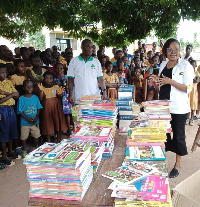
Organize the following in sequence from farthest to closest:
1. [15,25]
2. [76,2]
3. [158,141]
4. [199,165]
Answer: [15,25], [76,2], [199,165], [158,141]

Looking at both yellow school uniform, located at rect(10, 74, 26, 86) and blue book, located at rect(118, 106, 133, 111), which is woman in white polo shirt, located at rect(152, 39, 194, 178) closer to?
blue book, located at rect(118, 106, 133, 111)

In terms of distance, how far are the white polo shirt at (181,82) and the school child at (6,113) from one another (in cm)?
219

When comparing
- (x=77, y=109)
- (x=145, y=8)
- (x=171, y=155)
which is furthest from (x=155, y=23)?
(x=77, y=109)

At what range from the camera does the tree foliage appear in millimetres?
5230

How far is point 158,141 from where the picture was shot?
1861 millimetres

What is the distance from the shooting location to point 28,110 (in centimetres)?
346

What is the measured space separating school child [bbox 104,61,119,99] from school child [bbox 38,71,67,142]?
1.18 metres

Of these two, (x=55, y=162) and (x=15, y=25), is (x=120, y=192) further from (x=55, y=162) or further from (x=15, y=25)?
(x=15, y=25)

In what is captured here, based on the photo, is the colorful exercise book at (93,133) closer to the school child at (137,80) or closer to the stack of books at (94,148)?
the stack of books at (94,148)

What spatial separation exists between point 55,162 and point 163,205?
0.63 m

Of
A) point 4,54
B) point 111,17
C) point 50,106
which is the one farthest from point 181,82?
point 111,17

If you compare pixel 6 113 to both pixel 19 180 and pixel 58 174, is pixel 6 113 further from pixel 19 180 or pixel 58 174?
pixel 58 174

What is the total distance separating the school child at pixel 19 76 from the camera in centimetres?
363

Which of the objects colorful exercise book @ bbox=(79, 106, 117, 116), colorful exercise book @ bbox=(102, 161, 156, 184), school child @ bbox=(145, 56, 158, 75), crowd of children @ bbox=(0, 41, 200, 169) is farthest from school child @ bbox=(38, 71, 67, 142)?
school child @ bbox=(145, 56, 158, 75)
